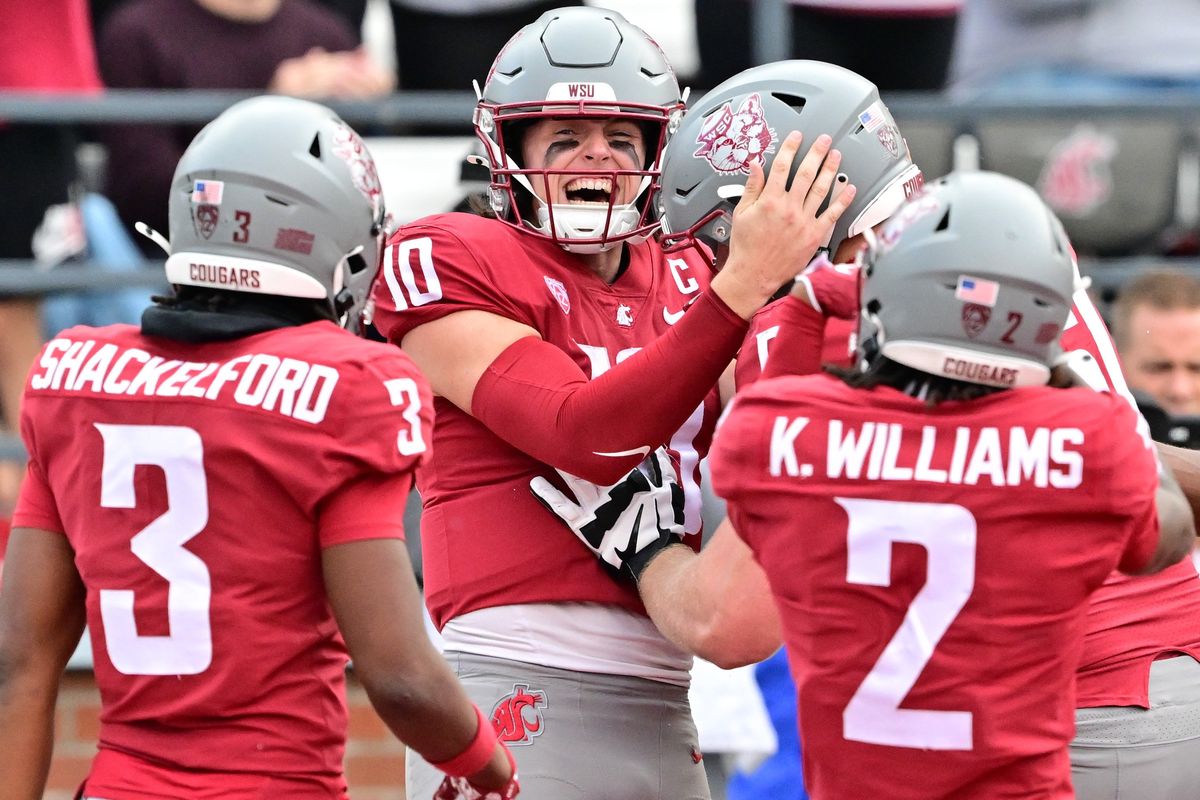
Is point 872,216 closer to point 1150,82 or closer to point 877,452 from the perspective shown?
point 877,452

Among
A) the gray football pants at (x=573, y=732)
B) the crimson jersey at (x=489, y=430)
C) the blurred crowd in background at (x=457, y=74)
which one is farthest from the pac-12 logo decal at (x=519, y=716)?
the blurred crowd in background at (x=457, y=74)

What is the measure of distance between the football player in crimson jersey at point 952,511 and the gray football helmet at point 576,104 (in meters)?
0.81

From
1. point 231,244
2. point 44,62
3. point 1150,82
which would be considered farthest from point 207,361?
point 1150,82

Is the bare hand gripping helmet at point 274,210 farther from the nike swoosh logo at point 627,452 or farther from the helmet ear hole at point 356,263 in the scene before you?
the nike swoosh logo at point 627,452

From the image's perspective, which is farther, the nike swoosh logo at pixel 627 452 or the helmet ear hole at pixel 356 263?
the nike swoosh logo at pixel 627 452

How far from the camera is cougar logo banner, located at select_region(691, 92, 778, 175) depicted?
9.79ft

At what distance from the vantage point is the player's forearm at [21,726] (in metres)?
2.54

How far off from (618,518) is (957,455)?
853 mm

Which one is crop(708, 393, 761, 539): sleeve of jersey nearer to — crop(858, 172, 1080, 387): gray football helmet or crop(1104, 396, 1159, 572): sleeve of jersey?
crop(858, 172, 1080, 387): gray football helmet

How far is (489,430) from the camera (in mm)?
3135

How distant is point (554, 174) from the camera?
320 cm

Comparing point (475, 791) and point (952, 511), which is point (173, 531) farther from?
point (952, 511)

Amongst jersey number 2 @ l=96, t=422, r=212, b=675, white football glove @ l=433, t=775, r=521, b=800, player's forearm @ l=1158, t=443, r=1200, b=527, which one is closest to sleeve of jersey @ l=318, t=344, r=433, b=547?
jersey number 2 @ l=96, t=422, r=212, b=675

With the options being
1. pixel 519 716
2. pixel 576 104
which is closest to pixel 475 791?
pixel 519 716
